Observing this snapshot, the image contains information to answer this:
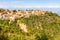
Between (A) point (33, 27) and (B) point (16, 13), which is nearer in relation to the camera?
(A) point (33, 27)

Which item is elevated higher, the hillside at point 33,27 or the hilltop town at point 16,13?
the hilltop town at point 16,13

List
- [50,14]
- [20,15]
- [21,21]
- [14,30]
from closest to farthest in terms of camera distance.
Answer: [14,30], [21,21], [20,15], [50,14]

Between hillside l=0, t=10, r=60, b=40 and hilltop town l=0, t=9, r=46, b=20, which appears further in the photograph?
hilltop town l=0, t=9, r=46, b=20

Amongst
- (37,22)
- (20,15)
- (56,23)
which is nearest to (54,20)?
(56,23)

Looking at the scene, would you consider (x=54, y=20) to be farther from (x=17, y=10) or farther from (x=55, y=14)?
(x=17, y=10)

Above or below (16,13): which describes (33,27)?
below

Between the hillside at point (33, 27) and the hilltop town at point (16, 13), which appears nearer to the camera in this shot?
the hillside at point (33, 27)

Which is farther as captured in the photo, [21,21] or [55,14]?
[55,14]

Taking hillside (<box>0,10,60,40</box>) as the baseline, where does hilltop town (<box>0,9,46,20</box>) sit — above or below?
above
